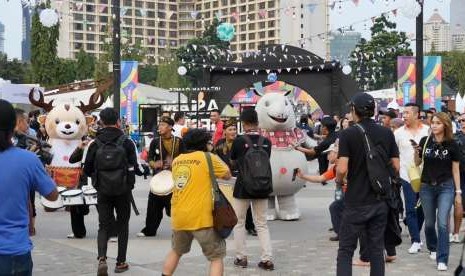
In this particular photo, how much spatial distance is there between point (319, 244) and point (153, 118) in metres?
15.8

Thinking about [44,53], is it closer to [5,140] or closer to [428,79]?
[428,79]

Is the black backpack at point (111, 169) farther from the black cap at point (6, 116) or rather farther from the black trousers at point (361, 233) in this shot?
the black cap at point (6, 116)

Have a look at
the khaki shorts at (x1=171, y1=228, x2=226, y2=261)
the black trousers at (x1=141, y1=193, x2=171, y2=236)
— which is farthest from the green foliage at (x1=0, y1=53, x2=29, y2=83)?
the khaki shorts at (x1=171, y1=228, x2=226, y2=261)

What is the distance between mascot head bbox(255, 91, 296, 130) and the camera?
10586 millimetres

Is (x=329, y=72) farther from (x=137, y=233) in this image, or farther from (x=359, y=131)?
(x=359, y=131)

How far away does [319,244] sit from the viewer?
9.15 m

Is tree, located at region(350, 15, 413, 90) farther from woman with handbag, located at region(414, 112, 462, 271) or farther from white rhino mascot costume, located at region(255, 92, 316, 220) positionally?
woman with handbag, located at region(414, 112, 462, 271)

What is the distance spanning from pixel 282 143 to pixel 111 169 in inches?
153

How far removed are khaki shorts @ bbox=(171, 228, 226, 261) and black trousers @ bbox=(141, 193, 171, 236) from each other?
3.41m

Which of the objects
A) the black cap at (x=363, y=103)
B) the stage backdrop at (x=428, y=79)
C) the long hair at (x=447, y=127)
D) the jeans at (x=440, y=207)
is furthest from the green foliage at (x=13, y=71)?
the black cap at (x=363, y=103)

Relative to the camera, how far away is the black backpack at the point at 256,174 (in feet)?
24.9

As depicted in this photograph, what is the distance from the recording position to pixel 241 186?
7770 mm

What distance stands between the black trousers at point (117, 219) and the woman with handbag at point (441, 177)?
322cm

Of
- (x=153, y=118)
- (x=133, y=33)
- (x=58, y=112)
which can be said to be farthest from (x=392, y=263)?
(x=133, y=33)
